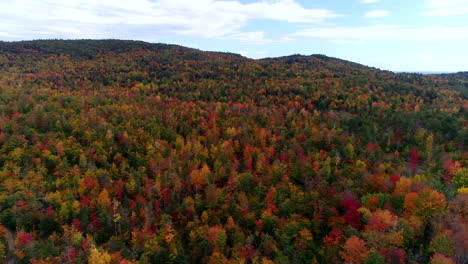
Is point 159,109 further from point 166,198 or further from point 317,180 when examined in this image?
point 317,180

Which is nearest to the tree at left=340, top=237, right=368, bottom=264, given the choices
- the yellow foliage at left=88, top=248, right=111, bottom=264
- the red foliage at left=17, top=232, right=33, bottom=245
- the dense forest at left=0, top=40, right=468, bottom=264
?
the dense forest at left=0, top=40, right=468, bottom=264

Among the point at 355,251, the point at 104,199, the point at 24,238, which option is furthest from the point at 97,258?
the point at 355,251

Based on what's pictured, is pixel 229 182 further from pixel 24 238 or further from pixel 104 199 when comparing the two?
pixel 24 238

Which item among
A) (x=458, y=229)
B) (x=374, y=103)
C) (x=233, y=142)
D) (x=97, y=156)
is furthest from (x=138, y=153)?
(x=374, y=103)

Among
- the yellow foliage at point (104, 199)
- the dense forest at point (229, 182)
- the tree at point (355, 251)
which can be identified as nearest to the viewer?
the tree at point (355, 251)

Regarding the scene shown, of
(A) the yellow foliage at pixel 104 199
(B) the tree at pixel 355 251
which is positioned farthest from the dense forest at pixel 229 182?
(A) the yellow foliage at pixel 104 199

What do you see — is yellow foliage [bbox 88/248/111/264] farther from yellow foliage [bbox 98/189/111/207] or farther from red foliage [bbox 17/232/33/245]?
yellow foliage [bbox 98/189/111/207]

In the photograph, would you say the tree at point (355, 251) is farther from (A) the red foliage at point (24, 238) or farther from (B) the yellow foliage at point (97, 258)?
(A) the red foliage at point (24, 238)

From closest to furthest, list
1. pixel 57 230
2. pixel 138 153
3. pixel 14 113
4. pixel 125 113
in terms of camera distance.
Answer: pixel 57 230 < pixel 138 153 < pixel 14 113 < pixel 125 113

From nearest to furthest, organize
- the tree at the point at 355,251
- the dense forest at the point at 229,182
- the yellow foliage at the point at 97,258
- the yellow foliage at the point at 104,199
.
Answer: the tree at the point at 355,251
the yellow foliage at the point at 97,258
the dense forest at the point at 229,182
the yellow foliage at the point at 104,199
